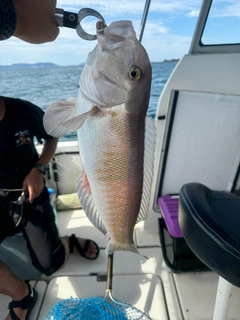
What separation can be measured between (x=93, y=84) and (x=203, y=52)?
5.66 feet

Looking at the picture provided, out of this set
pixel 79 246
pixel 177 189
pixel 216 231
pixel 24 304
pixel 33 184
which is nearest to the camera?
pixel 216 231

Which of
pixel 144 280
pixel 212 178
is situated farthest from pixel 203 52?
pixel 144 280

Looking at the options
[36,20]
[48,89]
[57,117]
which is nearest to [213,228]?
[57,117]

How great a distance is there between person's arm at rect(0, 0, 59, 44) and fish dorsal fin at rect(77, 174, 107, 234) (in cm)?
55

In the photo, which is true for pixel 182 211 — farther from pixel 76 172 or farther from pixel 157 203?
pixel 76 172

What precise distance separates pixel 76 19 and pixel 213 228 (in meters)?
1.05

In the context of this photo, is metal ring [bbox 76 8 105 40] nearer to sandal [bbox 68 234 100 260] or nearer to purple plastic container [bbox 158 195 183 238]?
purple plastic container [bbox 158 195 183 238]

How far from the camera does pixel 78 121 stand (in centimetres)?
81

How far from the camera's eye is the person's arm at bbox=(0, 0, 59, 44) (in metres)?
0.92

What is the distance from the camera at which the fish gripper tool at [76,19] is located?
89 centimetres

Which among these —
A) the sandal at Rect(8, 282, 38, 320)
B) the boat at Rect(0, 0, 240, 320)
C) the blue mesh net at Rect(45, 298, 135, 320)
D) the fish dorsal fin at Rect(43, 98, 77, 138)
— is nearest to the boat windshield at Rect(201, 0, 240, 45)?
the boat at Rect(0, 0, 240, 320)

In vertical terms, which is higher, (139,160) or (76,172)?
(139,160)

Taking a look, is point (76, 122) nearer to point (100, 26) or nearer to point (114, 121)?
point (114, 121)

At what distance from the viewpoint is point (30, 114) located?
2.10 meters
